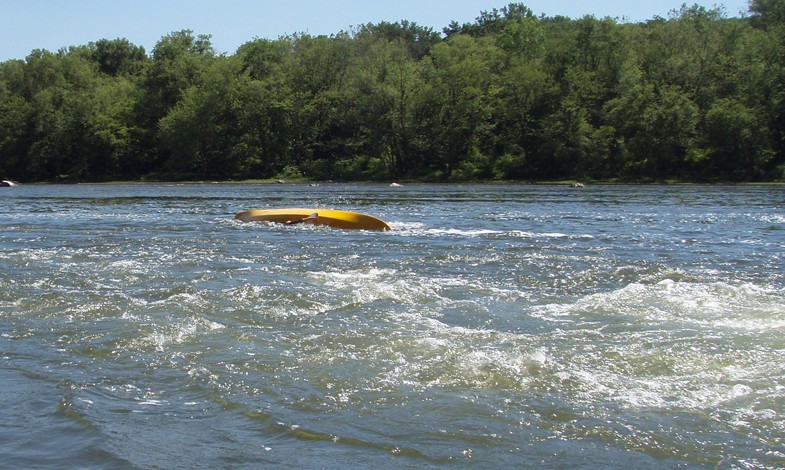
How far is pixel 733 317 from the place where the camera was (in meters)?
9.66

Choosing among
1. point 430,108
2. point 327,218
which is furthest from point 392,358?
point 430,108

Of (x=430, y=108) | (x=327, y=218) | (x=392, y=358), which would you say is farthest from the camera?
(x=430, y=108)

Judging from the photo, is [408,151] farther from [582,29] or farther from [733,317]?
[733,317]

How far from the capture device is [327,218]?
21.5 m

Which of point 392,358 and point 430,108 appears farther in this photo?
point 430,108

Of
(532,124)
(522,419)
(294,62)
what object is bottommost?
(522,419)

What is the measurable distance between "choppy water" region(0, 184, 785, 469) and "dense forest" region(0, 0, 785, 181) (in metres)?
50.3

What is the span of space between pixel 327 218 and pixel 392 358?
13749 millimetres

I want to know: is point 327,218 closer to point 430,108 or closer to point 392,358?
point 392,358

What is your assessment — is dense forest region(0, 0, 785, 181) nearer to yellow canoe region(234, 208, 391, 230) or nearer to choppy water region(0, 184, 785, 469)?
yellow canoe region(234, 208, 391, 230)

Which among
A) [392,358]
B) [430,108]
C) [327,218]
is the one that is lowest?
[392,358]

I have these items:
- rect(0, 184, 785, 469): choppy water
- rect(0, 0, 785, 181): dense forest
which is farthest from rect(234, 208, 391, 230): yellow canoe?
rect(0, 0, 785, 181): dense forest

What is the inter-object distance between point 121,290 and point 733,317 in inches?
325

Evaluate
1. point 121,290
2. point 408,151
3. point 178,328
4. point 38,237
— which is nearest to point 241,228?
point 38,237
